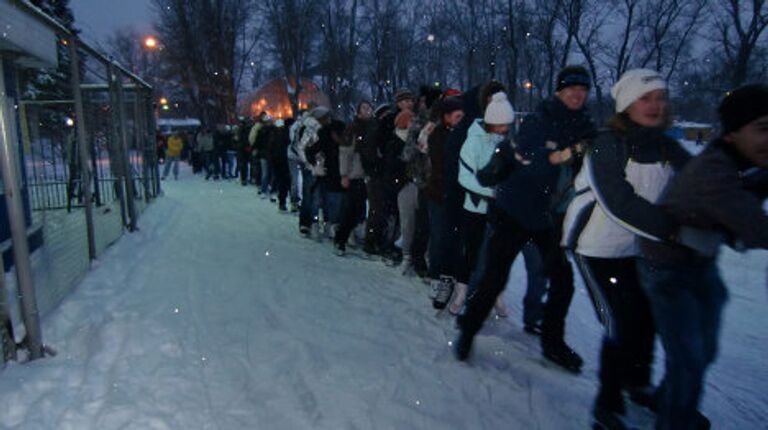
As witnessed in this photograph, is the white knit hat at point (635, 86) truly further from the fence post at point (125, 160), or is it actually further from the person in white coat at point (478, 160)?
the fence post at point (125, 160)

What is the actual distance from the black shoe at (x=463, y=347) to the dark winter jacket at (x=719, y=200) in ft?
6.06

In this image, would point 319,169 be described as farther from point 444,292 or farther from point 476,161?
point 476,161

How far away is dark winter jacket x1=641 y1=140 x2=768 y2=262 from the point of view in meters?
2.37

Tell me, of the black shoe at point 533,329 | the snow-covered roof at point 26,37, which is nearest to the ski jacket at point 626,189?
the black shoe at point 533,329

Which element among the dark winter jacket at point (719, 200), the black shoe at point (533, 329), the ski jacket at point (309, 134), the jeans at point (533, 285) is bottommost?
the black shoe at point (533, 329)

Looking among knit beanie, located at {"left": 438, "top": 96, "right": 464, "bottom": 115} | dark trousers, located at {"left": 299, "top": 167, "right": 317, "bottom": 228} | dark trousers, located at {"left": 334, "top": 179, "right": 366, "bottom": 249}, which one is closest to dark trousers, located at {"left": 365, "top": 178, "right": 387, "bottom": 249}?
dark trousers, located at {"left": 334, "top": 179, "right": 366, "bottom": 249}

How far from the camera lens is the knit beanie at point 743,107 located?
245 centimetres

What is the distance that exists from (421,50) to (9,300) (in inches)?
1210

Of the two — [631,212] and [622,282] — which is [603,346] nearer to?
[622,282]

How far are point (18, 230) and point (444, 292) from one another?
3302 millimetres

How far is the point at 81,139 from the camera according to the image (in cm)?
660

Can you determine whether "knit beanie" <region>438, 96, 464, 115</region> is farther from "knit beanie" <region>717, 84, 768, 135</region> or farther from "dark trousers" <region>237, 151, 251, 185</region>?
"dark trousers" <region>237, 151, 251, 185</region>

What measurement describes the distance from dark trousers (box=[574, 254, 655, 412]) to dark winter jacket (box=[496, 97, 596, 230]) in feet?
2.56

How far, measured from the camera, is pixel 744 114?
2.47 m
